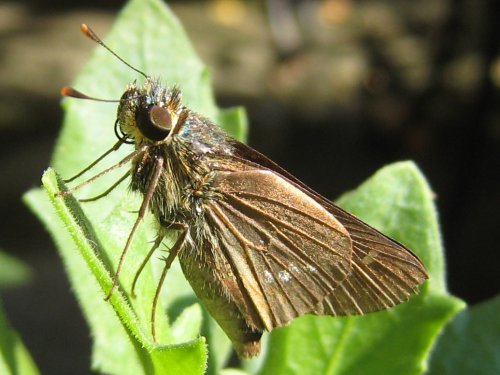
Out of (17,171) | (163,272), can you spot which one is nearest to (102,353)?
(163,272)

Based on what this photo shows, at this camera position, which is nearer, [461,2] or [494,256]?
[494,256]

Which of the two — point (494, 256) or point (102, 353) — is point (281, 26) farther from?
point (102, 353)

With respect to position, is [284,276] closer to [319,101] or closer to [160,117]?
[160,117]

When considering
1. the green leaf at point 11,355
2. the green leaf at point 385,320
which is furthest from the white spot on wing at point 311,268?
the green leaf at point 11,355

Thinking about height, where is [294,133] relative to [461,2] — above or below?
below

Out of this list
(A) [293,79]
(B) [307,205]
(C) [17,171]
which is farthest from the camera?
(A) [293,79]

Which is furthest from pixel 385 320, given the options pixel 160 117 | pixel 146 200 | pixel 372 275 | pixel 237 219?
pixel 160 117

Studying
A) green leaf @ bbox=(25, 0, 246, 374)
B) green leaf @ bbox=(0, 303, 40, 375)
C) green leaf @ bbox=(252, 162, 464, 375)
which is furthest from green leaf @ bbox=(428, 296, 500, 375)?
green leaf @ bbox=(0, 303, 40, 375)

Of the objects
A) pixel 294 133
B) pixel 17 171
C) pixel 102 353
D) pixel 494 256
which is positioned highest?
pixel 102 353
